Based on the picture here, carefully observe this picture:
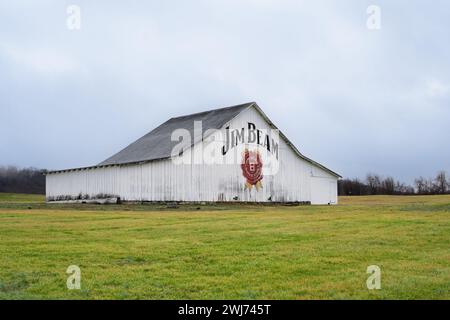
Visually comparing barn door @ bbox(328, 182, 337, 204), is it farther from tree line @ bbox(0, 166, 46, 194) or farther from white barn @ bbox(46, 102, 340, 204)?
tree line @ bbox(0, 166, 46, 194)

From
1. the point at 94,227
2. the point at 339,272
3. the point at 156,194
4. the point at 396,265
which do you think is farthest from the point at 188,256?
the point at 156,194

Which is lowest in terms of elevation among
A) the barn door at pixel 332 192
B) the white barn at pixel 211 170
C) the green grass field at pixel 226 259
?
the green grass field at pixel 226 259

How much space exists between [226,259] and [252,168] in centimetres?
2809

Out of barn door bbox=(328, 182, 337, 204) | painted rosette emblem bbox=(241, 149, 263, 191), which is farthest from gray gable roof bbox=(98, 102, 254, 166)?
barn door bbox=(328, 182, 337, 204)

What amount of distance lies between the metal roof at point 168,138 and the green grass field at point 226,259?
1855 centimetres

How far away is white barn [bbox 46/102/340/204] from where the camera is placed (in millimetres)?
36125

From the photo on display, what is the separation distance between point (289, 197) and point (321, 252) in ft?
94.8

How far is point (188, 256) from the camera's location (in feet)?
40.5

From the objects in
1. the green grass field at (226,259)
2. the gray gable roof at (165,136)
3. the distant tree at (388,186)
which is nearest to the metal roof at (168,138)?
the gray gable roof at (165,136)

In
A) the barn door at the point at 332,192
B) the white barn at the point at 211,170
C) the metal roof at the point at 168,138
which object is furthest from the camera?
the barn door at the point at 332,192

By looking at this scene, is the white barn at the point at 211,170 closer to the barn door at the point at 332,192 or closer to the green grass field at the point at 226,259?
the barn door at the point at 332,192

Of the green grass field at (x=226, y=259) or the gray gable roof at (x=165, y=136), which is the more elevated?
the gray gable roof at (x=165, y=136)

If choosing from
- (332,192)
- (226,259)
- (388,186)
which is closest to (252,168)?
(332,192)

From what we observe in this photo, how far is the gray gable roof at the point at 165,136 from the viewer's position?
3844cm
